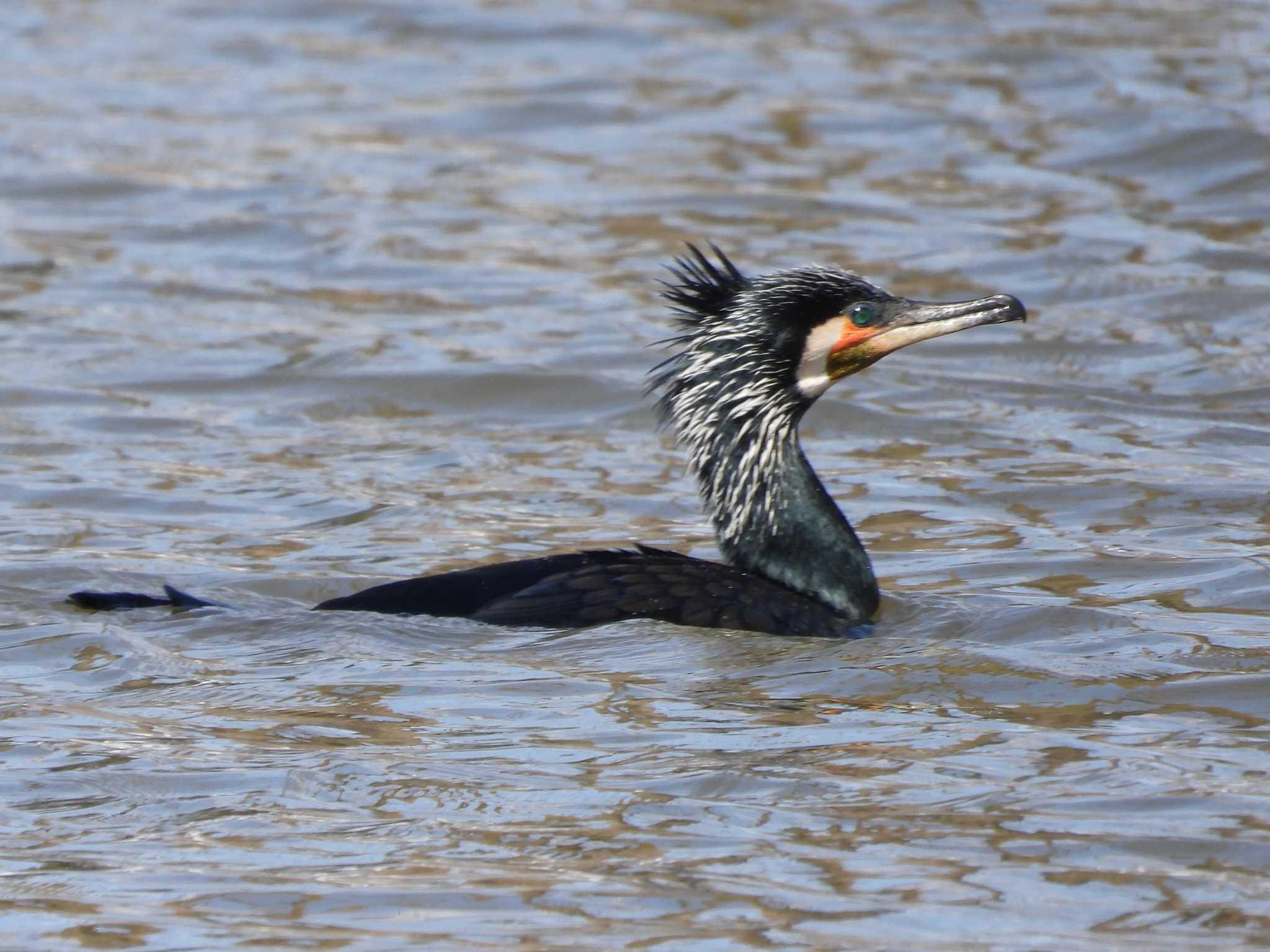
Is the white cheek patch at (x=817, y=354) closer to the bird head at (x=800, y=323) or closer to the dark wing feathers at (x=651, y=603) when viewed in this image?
the bird head at (x=800, y=323)

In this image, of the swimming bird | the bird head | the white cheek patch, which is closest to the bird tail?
the swimming bird

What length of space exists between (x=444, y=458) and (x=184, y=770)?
457cm

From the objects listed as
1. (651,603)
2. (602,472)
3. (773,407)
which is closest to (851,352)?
(773,407)

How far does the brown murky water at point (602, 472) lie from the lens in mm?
5020

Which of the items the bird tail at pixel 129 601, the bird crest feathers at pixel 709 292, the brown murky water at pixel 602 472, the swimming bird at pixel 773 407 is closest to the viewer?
the brown murky water at pixel 602 472

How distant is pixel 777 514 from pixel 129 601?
6.77ft

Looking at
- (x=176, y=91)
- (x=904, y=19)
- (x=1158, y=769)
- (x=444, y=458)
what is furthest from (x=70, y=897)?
(x=904, y=19)

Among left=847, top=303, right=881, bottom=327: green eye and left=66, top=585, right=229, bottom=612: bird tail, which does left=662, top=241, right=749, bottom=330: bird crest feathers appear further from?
left=66, top=585, right=229, bottom=612: bird tail

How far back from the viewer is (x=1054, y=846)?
508 centimetres

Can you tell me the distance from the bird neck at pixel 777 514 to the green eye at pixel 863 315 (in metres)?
0.36

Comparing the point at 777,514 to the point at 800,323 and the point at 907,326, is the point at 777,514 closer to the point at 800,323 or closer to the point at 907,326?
the point at 800,323

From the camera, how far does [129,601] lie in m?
7.09

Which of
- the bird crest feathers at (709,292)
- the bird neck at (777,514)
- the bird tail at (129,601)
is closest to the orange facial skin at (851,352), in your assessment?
the bird neck at (777,514)

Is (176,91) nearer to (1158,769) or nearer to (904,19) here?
(904,19)
